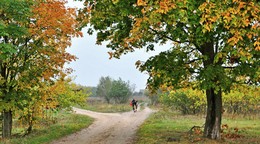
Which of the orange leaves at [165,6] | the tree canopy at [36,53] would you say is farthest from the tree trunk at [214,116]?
the tree canopy at [36,53]

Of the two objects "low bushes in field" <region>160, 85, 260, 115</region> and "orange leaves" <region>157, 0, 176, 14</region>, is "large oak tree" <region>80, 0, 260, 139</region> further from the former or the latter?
"low bushes in field" <region>160, 85, 260, 115</region>

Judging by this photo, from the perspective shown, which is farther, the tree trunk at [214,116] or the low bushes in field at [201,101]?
the low bushes in field at [201,101]

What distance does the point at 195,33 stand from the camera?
11.8 meters

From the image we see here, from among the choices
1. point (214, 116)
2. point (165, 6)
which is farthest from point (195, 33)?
point (214, 116)

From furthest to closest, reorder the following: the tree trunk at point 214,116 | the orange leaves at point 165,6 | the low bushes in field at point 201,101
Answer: the low bushes in field at point 201,101
the tree trunk at point 214,116
the orange leaves at point 165,6

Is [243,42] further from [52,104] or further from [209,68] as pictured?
[52,104]

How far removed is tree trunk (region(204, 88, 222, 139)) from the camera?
610 inches

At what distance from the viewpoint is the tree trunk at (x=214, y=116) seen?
15484 mm

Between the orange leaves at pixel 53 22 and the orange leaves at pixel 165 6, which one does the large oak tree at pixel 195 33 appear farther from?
the orange leaves at pixel 53 22

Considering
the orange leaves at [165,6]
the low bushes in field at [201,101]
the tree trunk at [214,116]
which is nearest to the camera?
the orange leaves at [165,6]

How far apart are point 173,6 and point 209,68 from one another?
391cm

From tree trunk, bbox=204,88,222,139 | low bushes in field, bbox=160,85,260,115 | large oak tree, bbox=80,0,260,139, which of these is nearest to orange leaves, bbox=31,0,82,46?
large oak tree, bbox=80,0,260,139

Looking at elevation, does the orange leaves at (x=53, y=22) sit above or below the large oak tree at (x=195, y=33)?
above

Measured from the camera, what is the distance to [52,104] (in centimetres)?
1950
